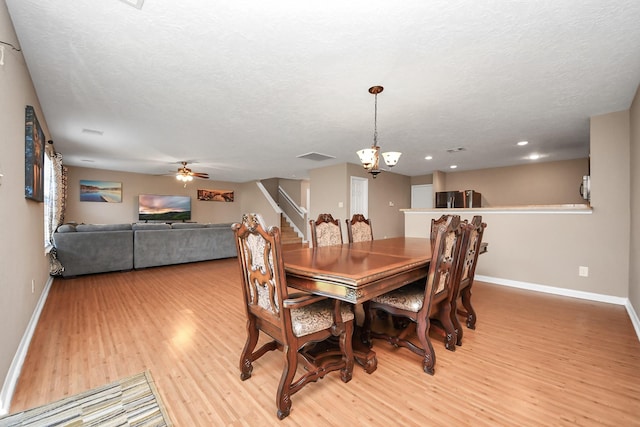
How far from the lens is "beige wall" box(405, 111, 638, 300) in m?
3.17

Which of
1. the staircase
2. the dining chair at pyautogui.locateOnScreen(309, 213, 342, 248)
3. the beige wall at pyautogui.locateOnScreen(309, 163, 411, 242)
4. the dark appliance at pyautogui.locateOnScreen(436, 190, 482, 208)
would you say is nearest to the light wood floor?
the dining chair at pyautogui.locateOnScreen(309, 213, 342, 248)

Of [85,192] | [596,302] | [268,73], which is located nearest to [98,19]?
[268,73]

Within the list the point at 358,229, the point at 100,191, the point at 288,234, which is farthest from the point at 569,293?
the point at 100,191

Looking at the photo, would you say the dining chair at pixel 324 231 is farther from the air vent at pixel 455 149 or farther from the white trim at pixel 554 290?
the air vent at pixel 455 149

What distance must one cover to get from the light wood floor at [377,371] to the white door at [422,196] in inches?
202

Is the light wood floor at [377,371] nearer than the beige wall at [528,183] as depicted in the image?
Yes

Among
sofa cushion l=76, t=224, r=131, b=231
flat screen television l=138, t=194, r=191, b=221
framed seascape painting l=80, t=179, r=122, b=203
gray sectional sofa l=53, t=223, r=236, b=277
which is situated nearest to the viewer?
gray sectional sofa l=53, t=223, r=236, b=277

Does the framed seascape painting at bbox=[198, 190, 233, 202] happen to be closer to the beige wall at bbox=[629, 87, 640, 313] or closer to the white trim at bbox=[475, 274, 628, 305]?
the white trim at bbox=[475, 274, 628, 305]

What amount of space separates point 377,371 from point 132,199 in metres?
8.97

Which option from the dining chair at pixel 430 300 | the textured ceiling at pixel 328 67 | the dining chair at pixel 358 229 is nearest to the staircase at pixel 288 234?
the textured ceiling at pixel 328 67

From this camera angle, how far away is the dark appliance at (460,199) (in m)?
6.28

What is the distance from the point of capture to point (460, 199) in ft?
20.9

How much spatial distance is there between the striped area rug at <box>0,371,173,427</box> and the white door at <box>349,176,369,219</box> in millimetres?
5651

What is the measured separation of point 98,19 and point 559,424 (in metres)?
3.53
